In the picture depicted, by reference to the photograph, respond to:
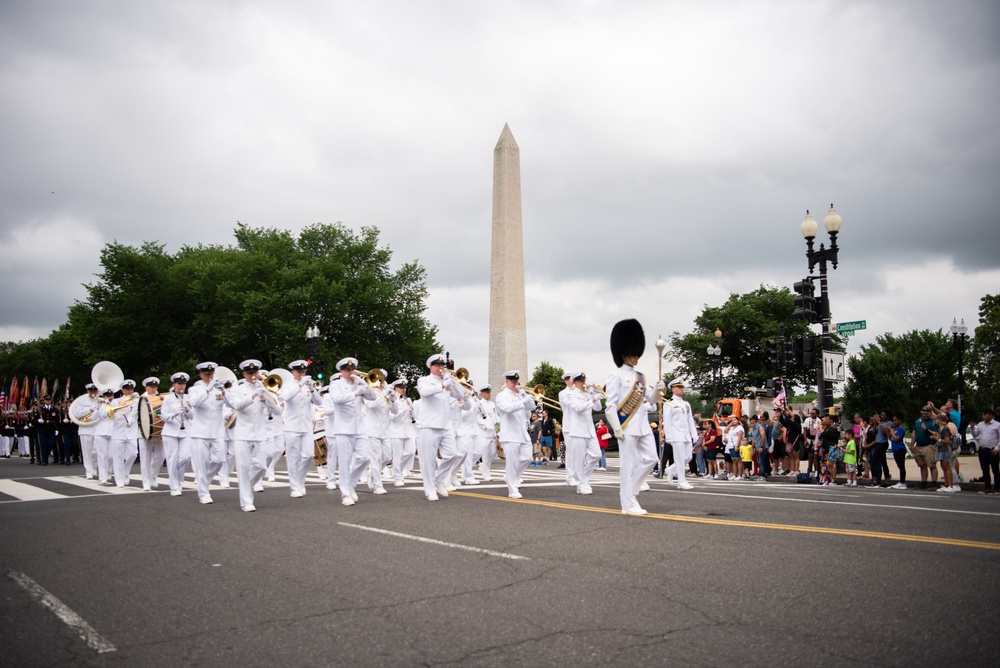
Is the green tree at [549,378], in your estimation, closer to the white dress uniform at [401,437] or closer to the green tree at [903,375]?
the green tree at [903,375]

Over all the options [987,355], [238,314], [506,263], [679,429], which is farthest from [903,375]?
[679,429]

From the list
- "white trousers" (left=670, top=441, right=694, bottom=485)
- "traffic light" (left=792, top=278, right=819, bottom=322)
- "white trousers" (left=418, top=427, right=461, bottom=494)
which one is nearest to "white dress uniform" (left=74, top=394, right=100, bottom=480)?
"white trousers" (left=418, top=427, right=461, bottom=494)

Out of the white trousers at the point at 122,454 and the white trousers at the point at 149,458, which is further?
the white trousers at the point at 122,454

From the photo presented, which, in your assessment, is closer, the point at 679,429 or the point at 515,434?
the point at 515,434

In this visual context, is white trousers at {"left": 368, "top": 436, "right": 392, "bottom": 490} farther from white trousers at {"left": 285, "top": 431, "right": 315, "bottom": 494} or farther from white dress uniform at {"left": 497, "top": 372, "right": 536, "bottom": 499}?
white dress uniform at {"left": 497, "top": 372, "right": 536, "bottom": 499}

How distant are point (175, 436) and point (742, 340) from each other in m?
61.2

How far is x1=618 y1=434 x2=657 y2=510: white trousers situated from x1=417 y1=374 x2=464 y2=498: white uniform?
3359 millimetres

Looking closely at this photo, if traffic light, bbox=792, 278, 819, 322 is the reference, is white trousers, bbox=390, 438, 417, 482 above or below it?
below

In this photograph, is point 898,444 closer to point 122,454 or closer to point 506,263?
point 122,454

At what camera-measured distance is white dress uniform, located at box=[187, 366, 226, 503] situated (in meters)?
12.5

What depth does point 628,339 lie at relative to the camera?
10.7 metres

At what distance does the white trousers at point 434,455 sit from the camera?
12.4 meters

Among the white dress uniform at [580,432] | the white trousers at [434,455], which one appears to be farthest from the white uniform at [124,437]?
the white dress uniform at [580,432]

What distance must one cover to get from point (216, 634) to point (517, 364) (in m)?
32.1
